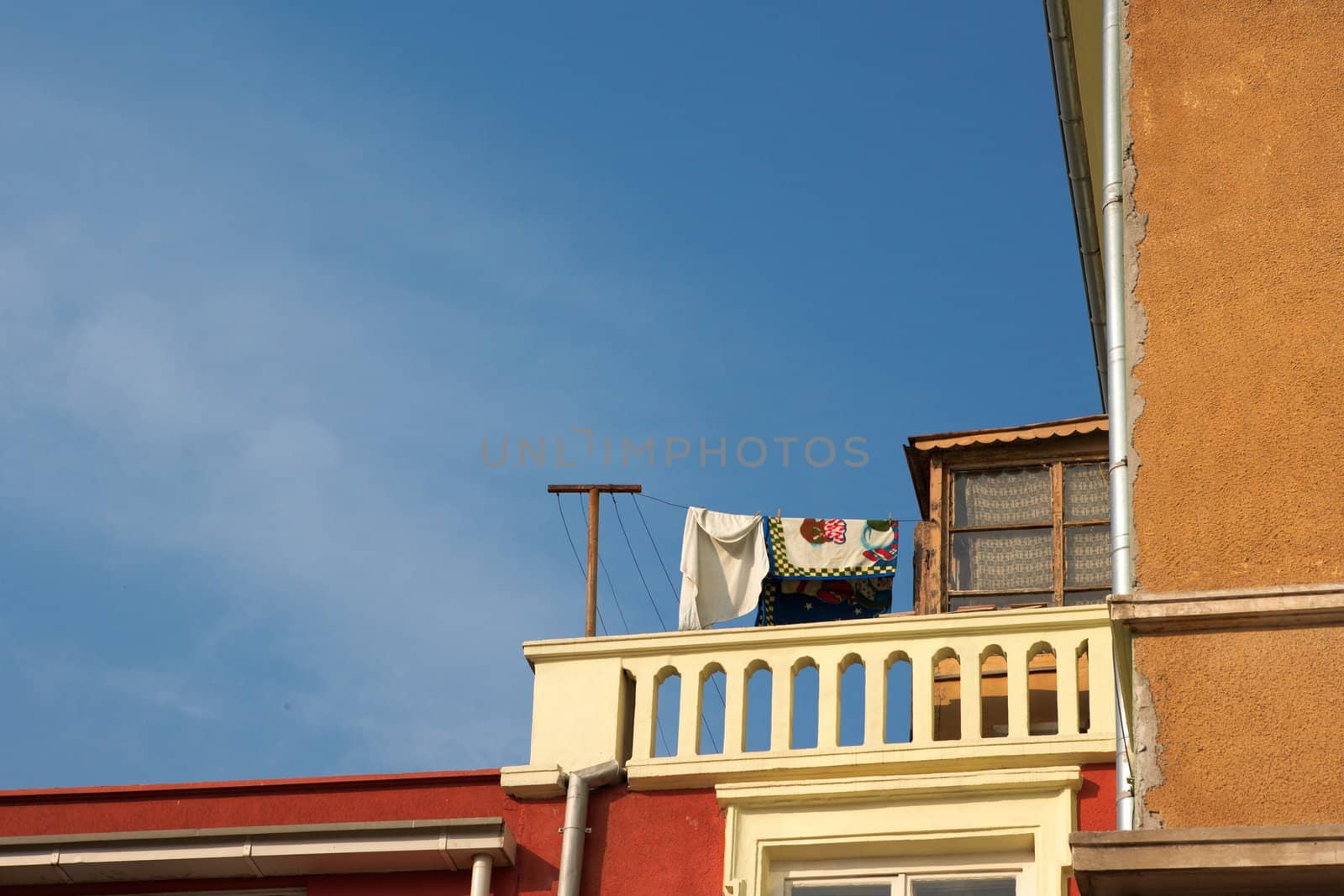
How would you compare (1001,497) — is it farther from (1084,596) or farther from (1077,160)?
(1077,160)

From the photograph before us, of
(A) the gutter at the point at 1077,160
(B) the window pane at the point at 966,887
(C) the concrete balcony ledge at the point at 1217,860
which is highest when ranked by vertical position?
(A) the gutter at the point at 1077,160

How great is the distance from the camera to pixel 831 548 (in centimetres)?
1502

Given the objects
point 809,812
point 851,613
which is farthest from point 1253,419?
point 851,613

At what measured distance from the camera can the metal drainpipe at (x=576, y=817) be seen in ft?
35.0

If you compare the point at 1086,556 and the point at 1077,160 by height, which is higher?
the point at 1077,160

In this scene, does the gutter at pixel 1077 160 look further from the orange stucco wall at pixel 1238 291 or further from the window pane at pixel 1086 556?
the orange stucco wall at pixel 1238 291

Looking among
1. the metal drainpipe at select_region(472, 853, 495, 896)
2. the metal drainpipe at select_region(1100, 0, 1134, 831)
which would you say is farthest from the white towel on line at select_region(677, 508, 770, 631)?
the metal drainpipe at select_region(1100, 0, 1134, 831)

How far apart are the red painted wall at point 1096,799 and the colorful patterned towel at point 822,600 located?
4.66 m

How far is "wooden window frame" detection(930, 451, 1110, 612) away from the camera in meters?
13.8

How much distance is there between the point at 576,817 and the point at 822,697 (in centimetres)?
153

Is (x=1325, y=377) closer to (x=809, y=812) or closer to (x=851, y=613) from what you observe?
(x=809, y=812)

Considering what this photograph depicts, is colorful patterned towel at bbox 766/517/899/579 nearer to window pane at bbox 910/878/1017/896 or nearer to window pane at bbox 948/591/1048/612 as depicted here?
window pane at bbox 948/591/1048/612

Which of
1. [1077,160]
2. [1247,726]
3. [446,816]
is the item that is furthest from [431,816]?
[1077,160]

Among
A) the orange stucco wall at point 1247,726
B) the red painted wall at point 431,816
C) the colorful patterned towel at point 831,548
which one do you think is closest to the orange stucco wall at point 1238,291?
the orange stucco wall at point 1247,726
